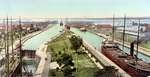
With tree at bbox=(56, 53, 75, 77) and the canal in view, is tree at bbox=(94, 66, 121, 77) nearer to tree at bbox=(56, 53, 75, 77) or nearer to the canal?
tree at bbox=(56, 53, 75, 77)

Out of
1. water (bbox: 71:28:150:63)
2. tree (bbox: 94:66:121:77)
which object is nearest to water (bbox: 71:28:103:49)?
water (bbox: 71:28:150:63)

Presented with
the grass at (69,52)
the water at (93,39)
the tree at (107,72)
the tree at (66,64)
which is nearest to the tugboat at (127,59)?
the water at (93,39)

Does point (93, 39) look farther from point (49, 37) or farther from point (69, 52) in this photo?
point (49, 37)

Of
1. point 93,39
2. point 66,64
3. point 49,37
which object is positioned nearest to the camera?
point 66,64

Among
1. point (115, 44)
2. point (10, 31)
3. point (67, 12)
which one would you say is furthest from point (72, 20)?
point (115, 44)

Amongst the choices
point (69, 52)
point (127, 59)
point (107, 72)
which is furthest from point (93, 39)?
point (107, 72)
